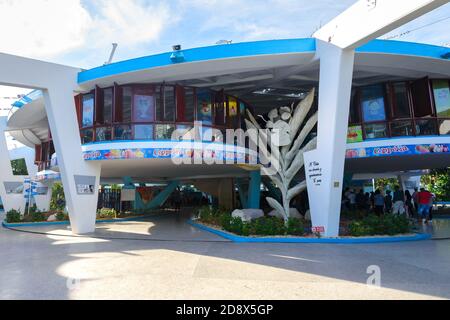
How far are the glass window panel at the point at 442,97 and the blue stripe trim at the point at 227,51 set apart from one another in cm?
657

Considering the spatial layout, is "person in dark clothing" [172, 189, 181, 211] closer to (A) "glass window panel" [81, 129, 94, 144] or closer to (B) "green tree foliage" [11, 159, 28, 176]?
(A) "glass window panel" [81, 129, 94, 144]

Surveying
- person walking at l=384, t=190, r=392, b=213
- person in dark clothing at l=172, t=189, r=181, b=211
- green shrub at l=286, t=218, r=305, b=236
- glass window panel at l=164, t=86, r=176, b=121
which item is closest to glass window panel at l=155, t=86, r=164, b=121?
glass window panel at l=164, t=86, r=176, b=121

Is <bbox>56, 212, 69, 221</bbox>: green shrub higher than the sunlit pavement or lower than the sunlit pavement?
higher

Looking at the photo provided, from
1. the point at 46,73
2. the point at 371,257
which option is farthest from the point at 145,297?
the point at 46,73

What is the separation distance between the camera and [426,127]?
1449cm

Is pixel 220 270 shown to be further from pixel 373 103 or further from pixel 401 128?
pixel 373 103

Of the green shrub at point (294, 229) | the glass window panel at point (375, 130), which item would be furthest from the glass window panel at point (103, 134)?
the glass window panel at point (375, 130)

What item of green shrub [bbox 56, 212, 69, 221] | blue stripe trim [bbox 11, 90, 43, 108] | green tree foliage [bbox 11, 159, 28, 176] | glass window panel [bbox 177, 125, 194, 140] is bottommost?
green shrub [bbox 56, 212, 69, 221]

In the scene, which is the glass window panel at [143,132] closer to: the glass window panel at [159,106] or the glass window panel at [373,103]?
the glass window panel at [159,106]

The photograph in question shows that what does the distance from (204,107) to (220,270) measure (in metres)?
9.15

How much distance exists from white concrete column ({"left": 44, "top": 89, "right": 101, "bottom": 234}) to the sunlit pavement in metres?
2.90

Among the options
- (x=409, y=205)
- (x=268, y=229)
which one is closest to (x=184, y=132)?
(x=268, y=229)

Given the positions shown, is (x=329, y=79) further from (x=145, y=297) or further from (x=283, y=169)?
(x=145, y=297)

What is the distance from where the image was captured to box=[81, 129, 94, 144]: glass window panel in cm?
1448
